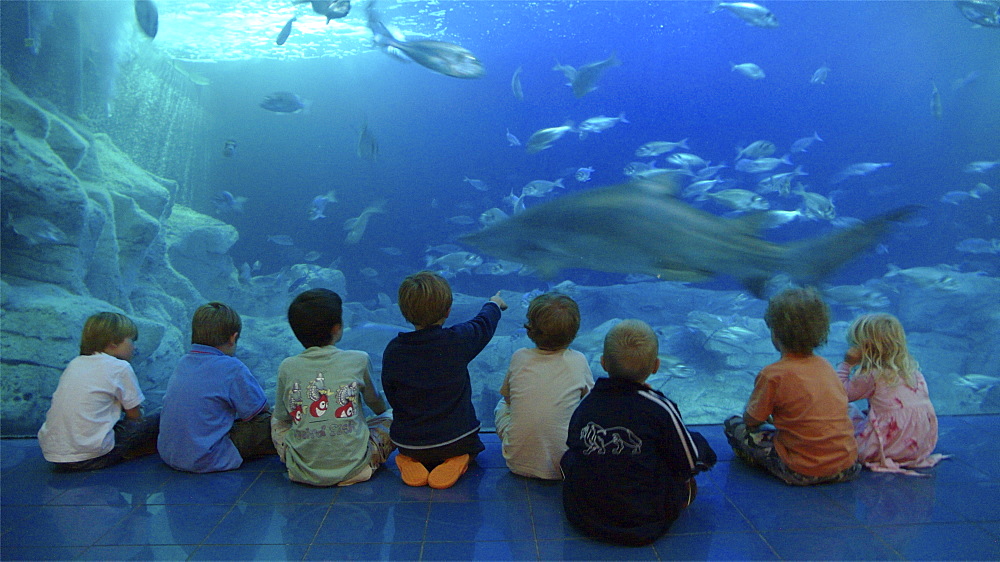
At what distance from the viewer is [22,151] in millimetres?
5219

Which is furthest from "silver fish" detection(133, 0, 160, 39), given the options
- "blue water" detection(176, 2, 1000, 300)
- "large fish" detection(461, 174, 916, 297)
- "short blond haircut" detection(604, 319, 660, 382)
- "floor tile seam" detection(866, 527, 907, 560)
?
"blue water" detection(176, 2, 1000, 300)

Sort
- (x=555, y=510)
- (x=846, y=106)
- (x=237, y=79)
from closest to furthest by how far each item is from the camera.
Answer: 1. (x=555, y=510)
2. (x=237, y=79)
3. (x=846, y=106)

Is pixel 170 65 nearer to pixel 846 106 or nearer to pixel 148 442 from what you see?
pixel 148 442

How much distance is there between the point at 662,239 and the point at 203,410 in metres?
2.48

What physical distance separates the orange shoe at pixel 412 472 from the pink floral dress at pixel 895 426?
86.4 inches

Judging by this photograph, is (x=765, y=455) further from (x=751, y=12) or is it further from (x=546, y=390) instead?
(x=751, y=12)

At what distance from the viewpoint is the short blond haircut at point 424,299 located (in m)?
2.64

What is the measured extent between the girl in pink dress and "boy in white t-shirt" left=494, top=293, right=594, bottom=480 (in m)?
1.40

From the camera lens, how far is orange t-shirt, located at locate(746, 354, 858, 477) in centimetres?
250

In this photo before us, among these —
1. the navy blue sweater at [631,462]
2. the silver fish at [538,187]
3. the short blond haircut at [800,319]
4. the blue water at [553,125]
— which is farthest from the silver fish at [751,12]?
the navy blue sweater at [631,462]

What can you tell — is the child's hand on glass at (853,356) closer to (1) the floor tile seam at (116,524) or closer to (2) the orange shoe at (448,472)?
(2) the orange shoe at (448,472)

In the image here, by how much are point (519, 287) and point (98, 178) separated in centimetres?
1463

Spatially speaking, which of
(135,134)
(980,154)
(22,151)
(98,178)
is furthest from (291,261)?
(980,154)

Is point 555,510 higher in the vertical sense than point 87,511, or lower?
higher
